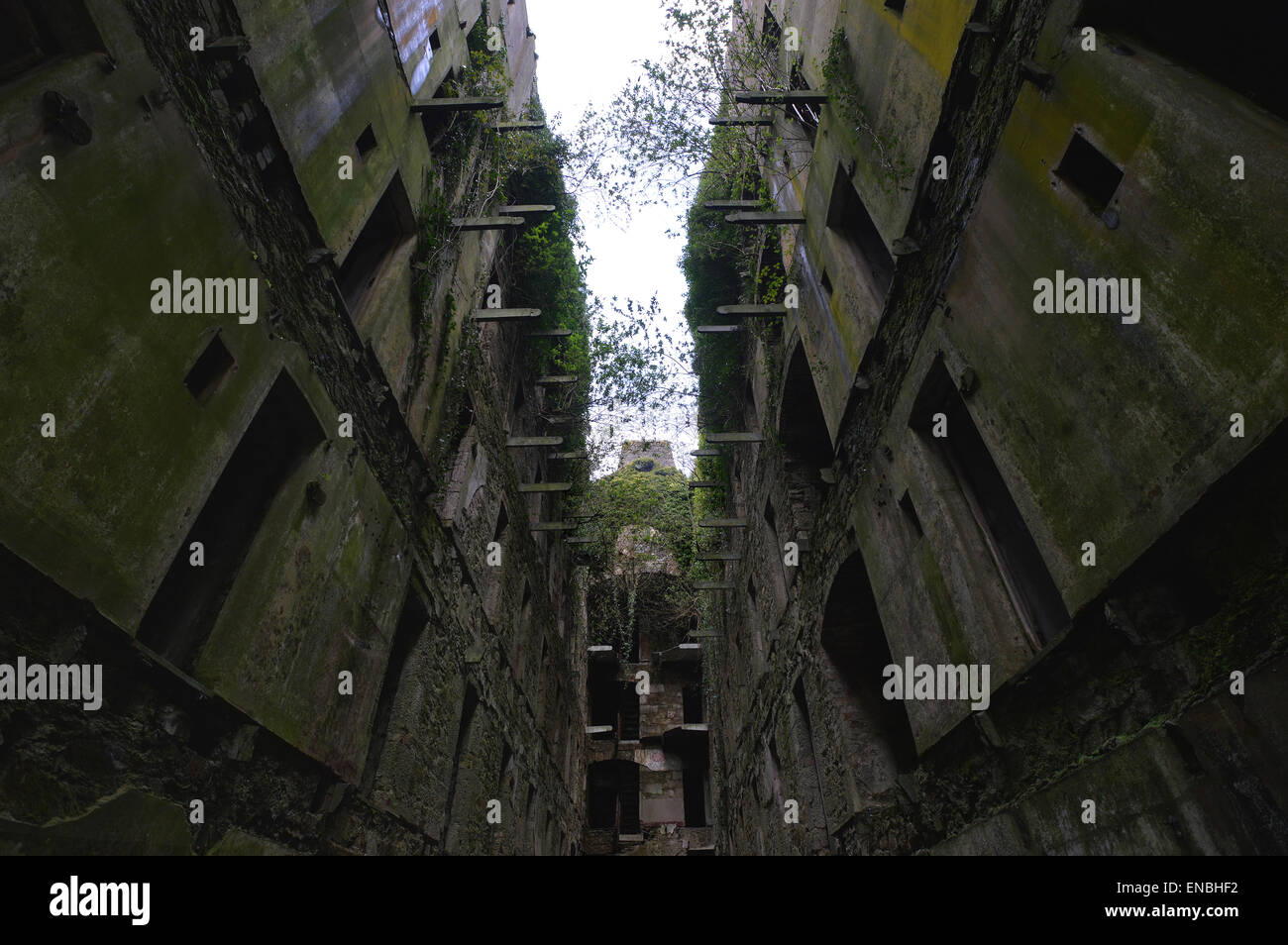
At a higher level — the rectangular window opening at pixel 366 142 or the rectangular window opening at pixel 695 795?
the rectangular window opening at pixel 366 142

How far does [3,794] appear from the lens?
2.43m

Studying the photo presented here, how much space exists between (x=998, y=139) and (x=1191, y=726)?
11.7ft

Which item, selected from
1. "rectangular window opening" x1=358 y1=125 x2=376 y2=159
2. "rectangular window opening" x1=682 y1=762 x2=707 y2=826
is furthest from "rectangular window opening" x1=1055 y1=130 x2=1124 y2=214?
"rectangular window opening" x1=682 y1=762 x2=707 y2=826

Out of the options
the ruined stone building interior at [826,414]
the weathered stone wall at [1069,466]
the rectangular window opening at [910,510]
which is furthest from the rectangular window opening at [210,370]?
the rectangular window opening at [910,510]

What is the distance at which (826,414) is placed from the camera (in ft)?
26.7

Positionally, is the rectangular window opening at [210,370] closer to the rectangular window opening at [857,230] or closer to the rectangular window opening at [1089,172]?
the rectangular window opening at [1089,172]

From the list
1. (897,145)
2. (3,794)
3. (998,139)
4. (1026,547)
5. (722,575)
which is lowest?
(3,794)

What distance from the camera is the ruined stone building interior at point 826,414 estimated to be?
2717 millimetres

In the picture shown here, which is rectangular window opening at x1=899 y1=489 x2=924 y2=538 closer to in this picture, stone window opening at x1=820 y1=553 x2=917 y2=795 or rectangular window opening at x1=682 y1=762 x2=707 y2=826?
stone window opening at x1=820 y1=553 x2=917 y2=795

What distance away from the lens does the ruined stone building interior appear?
2717 millimetres

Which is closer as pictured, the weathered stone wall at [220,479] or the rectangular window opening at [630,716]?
the weathered stone wall at [220,479]

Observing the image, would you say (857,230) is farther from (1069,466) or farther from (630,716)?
(630,716)
